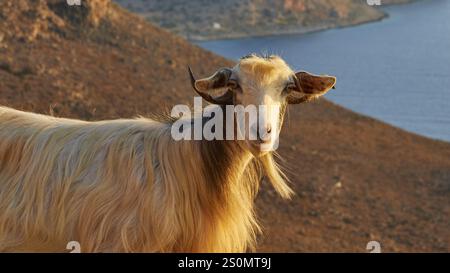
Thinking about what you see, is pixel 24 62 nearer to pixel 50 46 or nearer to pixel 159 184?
pixel 50 46

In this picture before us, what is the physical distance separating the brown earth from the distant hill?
87.6ft

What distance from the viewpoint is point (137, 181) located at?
776 cm

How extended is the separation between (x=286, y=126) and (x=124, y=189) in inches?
669

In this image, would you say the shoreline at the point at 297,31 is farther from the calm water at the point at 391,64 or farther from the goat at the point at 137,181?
the goat at the point at 137,181

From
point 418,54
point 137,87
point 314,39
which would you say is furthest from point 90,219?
point 314,39

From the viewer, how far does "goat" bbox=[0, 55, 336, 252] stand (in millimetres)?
7582

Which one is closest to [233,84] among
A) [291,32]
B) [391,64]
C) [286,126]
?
[286,126]

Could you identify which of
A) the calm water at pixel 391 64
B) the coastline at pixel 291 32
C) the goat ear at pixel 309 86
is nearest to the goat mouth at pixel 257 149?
the goat ear at pixel 309 86

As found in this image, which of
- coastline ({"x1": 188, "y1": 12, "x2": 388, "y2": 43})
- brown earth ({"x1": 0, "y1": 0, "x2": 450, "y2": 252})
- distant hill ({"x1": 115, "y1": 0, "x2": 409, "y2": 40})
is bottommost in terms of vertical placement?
brown earth ({"x1": 0, "y1": 0, "x2": 450, "y2": 252})

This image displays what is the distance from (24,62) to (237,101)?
15.5 metres

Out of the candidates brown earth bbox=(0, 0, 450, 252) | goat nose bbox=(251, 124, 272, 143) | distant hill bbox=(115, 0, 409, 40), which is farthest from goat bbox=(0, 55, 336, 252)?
distant hill bbox=(115, 0, 409, 40)

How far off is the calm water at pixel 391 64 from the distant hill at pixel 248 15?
3.80 metres

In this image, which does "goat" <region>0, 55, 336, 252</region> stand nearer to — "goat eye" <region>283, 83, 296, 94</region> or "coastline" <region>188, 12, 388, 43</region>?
"goat eye" <region>283, 83, 296, 94</region>

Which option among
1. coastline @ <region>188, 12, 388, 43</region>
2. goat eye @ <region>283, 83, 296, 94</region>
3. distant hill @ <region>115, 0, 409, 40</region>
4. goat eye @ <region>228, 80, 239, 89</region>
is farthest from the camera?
distant hill @ <region>115, 0, 409, 40</region>
